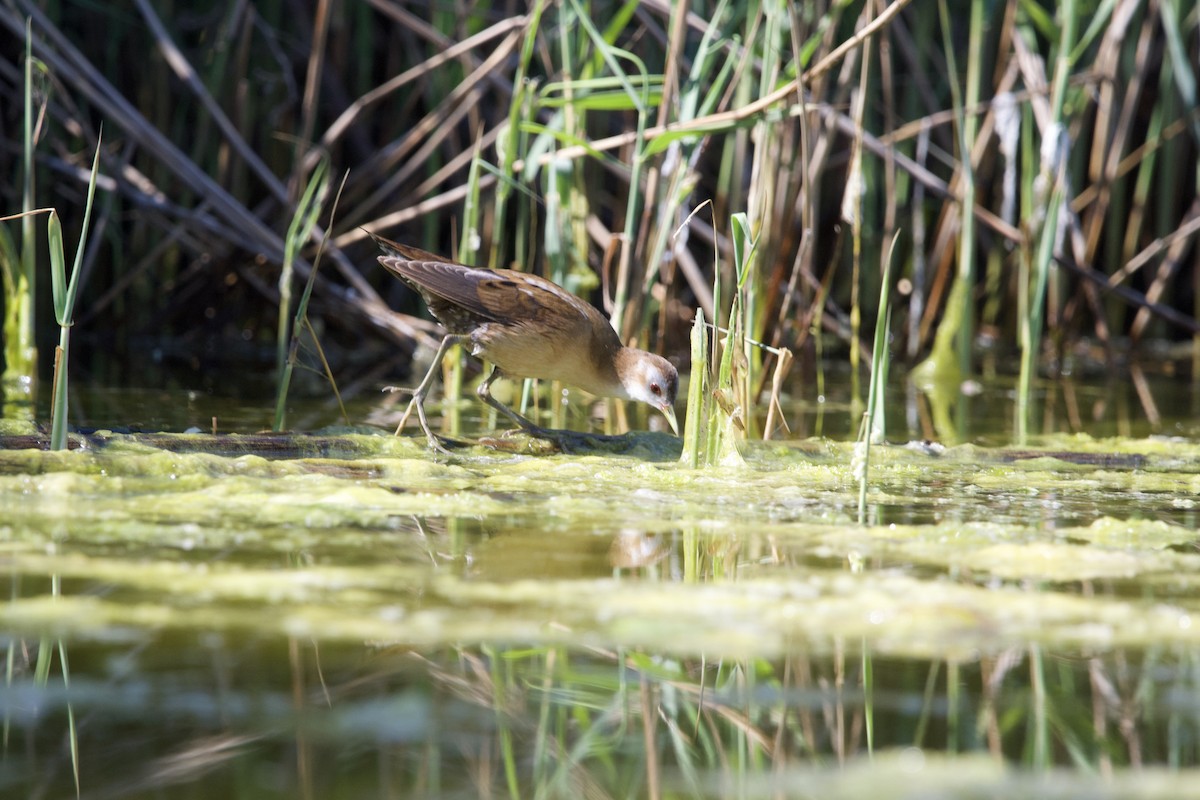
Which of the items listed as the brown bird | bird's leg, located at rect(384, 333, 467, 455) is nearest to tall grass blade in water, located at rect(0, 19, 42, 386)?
the brown bird

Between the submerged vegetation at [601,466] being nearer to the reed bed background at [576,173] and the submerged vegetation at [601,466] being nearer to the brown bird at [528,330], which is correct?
the reed bed background at [576,173]

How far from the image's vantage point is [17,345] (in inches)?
215

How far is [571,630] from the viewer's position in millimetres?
2049

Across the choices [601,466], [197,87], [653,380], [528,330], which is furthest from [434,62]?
[601,466]

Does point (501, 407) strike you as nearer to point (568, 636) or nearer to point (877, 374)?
point (877, 374)

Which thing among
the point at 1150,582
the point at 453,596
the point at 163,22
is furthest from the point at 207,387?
the point at 1150,582

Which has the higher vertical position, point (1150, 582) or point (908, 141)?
point (908, 141)

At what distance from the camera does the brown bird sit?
4500mm

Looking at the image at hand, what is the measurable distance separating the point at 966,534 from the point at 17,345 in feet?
13.8

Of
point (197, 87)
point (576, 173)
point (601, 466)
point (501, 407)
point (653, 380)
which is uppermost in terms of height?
point (197, 87)

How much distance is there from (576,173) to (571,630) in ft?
12.0

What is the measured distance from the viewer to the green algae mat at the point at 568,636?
5.19 feet

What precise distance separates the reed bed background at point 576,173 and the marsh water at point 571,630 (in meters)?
2.11

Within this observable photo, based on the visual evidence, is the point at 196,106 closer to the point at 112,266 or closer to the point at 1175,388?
the point at 112,266
